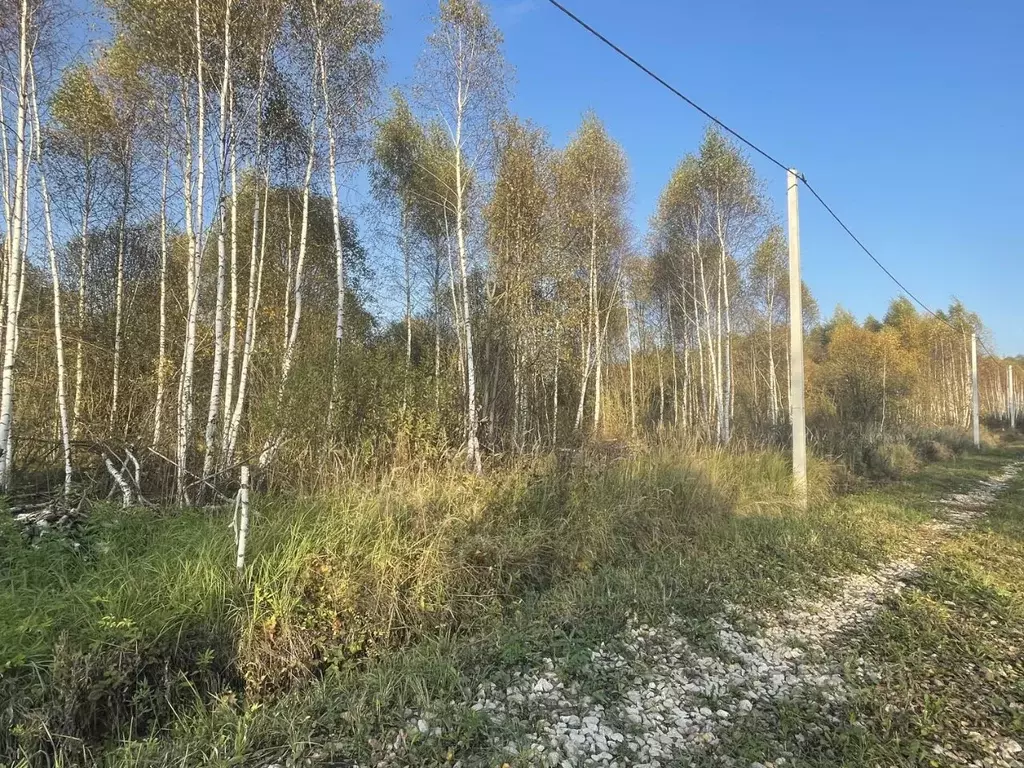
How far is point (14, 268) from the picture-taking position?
6.37 metres

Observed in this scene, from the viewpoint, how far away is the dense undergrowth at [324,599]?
8.77 ft

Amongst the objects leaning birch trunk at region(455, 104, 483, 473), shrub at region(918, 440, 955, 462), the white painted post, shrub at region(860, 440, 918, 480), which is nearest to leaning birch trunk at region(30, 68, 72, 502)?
the white painted post

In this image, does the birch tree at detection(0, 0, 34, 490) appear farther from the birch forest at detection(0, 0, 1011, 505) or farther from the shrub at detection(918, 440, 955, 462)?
the shrub at detection(918, 440, 955, 462)

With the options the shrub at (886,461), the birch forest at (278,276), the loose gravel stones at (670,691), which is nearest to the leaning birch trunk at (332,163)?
the birch forest at (278,276)

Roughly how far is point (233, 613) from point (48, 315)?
34.1 ft

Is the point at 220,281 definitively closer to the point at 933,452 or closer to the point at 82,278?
the point at 82,278

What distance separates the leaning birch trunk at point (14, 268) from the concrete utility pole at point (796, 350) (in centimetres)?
1080

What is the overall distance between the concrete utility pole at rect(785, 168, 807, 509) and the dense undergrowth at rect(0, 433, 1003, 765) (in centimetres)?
244

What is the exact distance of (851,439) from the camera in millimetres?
16172

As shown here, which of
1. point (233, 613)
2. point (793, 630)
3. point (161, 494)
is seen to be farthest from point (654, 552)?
point (161, 494)

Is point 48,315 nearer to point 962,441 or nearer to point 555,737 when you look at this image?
point 555,737

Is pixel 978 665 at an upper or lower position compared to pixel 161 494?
lower

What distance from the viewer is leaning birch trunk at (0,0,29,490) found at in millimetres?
6199

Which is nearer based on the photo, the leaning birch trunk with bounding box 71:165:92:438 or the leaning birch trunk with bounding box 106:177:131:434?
the leaning birch trunk with bounding box 106:177:131:434
